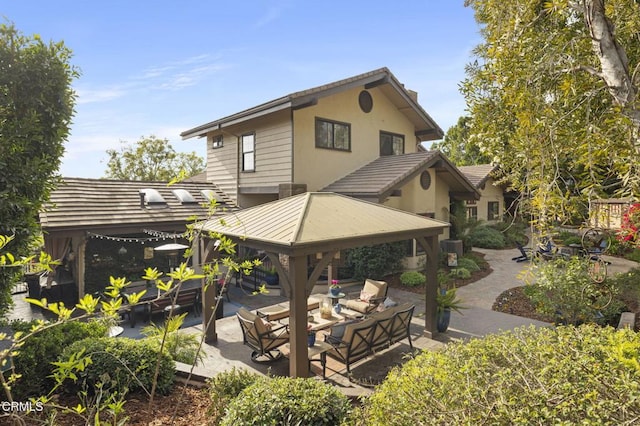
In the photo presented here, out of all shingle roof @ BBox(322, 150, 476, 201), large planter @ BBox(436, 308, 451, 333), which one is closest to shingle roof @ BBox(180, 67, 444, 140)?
shingle roof @ BBox(322, 150, 476, 201)

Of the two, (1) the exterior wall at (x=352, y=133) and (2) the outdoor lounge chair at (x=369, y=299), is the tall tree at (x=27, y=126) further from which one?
(1) the exterior wall at (x=352, y=133)

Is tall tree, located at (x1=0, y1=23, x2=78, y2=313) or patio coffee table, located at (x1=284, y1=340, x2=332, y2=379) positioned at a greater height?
tall tree, located at (x1=0, y1=23, x2=78, y2=313)

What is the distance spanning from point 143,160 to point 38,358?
115ft

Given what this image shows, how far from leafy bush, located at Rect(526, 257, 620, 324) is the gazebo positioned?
2794mm

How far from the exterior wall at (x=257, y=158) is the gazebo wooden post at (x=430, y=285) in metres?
6.54

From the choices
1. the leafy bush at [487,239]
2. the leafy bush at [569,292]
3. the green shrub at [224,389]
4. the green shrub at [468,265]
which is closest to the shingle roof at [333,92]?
the green shrub at [468,265]

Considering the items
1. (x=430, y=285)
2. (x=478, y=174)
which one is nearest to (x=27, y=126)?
(x=430, y=285)

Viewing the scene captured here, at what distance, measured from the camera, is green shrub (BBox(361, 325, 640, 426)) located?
2271 mm

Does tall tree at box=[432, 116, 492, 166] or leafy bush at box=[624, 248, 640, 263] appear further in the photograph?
tall tree at box=[432, 116, 492, 166]

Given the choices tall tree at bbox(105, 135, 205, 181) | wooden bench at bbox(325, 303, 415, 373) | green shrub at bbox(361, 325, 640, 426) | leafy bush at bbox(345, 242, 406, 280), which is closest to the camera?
green shrub at bbox(361, 325, 640, 426)

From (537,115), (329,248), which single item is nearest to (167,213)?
(329,248)

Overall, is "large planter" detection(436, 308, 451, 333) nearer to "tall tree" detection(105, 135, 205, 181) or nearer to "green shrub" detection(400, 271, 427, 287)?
"green shrub" detection(400, 271, 427, 287)

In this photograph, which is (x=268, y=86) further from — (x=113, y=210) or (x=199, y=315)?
(x=199, y=315)

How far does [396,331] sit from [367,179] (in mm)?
7775
